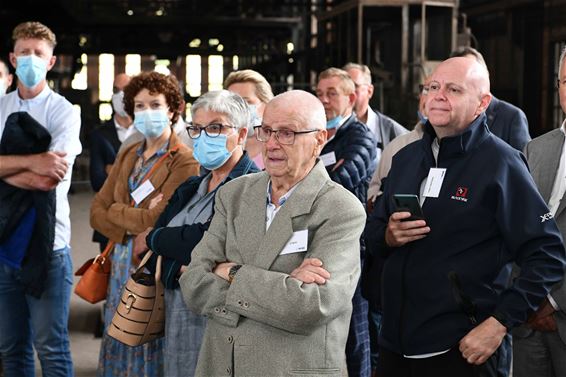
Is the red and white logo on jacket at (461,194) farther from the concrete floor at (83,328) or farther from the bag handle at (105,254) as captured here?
the concrete floor at (83,328)

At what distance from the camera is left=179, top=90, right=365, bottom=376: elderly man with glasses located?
8.43 feet

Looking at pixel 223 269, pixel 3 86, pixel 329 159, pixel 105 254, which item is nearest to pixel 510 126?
pixel 329 159

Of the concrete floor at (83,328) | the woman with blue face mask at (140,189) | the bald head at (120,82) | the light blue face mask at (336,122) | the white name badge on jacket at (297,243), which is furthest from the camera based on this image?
the bald head at (120,82)

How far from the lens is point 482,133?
9.38 ft

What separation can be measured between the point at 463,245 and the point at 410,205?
0.21 m

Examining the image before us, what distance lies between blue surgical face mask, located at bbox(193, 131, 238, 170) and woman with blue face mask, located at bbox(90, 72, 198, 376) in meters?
0.49

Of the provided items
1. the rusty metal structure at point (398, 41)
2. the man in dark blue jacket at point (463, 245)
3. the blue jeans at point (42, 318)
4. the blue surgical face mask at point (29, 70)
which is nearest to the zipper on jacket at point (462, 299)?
the man in dark blue jacket at point (463, 245)

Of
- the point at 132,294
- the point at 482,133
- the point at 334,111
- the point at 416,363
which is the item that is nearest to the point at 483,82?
the point at 482,133

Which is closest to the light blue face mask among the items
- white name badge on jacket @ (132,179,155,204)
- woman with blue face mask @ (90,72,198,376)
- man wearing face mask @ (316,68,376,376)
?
man wearing face mask @ (316,68,376,376)

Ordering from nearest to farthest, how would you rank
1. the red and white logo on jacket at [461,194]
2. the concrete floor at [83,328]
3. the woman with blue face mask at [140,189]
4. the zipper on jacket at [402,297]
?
the red and white logo on jacket at [461,194]
the zipper on jacket at [402,297]
the woman with blue face mask at [140,189]
the concrete floor at [83,328]

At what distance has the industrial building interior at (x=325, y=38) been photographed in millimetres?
16031

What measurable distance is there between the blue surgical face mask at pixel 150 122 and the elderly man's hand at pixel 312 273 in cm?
176

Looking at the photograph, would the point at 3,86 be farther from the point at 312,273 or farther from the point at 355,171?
the point at 312,273

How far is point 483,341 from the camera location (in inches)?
105
